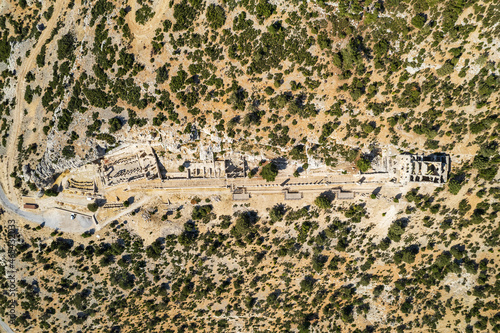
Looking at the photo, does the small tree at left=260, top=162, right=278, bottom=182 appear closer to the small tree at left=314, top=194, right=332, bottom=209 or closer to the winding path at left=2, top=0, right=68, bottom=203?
the small tree at left=314, top=194, right=332, bottom=209

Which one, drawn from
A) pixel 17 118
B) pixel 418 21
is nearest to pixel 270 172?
pixel 418 21

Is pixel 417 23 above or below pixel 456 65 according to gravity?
above

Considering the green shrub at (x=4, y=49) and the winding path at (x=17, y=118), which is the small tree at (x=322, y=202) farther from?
the green shrub at (x=4, y=49)

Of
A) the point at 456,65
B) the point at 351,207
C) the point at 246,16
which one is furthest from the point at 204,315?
the point at 456,65

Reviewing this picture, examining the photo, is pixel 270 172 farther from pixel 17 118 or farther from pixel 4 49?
pixel 4 49

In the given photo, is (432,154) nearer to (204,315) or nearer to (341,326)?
(341,326)
